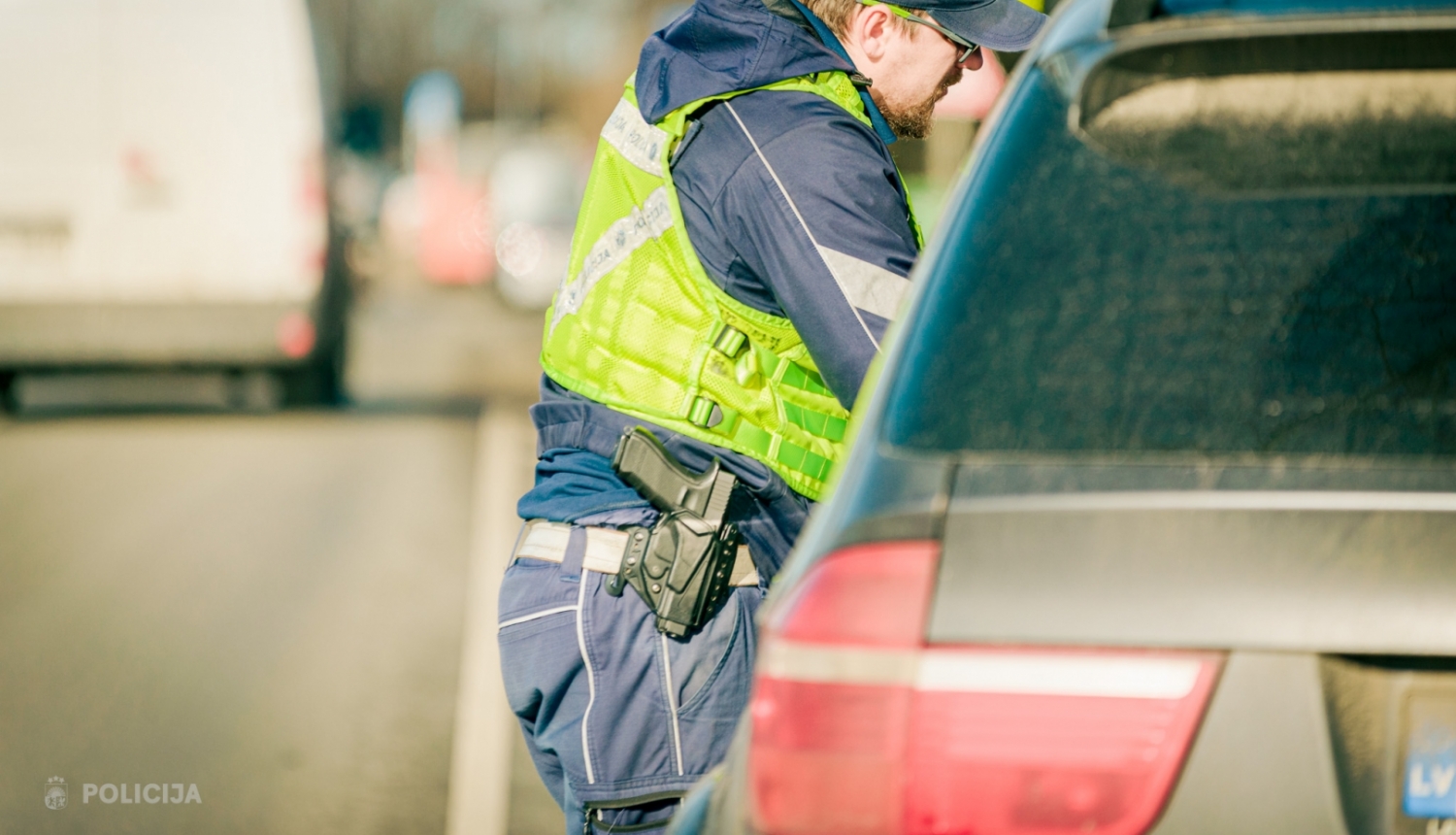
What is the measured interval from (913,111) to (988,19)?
0.21 metres

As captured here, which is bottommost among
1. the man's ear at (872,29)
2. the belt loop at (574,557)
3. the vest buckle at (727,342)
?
the belt loop at (574,557)

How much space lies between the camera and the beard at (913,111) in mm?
2854

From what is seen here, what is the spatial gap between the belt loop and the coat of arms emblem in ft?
10.4

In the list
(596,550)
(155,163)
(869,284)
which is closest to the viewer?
(869,284)

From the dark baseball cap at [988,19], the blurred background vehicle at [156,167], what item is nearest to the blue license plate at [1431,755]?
the dark baseball cap at [988,19]

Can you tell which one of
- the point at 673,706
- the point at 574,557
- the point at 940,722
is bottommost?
the point at 673,706

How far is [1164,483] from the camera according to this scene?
161 centimetres

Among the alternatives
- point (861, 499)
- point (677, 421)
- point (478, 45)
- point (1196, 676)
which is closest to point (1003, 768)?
point (1196, 676)

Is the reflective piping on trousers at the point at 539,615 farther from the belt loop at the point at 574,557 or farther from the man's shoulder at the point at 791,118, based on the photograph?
the man's shoulder at the point at 791,118

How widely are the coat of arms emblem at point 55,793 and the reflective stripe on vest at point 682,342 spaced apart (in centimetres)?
325

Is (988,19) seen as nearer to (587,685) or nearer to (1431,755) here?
(587,685)

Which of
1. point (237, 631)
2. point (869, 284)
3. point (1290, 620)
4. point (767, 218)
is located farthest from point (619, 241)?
point (237, 631)

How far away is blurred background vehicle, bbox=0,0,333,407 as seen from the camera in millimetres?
11664

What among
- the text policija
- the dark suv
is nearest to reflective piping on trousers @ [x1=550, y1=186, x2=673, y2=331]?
the dark suv
